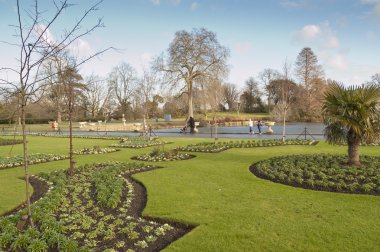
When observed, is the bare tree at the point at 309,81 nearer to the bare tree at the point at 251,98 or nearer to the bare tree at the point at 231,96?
the bare tree at the point at 251,98

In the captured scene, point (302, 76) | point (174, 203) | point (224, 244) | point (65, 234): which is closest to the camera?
point (224, 244)

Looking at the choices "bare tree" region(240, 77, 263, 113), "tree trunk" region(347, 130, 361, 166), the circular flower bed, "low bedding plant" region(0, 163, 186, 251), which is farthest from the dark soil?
"bare tree" region(240, 77, 263, 113)

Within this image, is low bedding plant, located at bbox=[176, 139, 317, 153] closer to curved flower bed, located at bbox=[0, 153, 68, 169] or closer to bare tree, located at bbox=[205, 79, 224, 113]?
curved flower bed, located at bbox=[0, 153, 68, 169]

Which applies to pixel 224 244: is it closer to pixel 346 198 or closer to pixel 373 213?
pixel 373 213

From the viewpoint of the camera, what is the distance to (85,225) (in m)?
5.85

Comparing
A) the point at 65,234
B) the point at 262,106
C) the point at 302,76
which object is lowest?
the point at 65,234

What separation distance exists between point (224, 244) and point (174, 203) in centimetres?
238

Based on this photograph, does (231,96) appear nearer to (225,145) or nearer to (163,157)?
(225,145)

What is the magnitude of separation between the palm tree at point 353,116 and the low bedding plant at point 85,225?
6995 millimetres

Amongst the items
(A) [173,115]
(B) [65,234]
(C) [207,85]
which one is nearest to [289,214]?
(B) [65,234]

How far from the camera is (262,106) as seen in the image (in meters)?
87.6

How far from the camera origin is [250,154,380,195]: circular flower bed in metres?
7.99

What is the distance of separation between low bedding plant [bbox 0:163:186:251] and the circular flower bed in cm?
445

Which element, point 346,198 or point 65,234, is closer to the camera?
point 65,234
